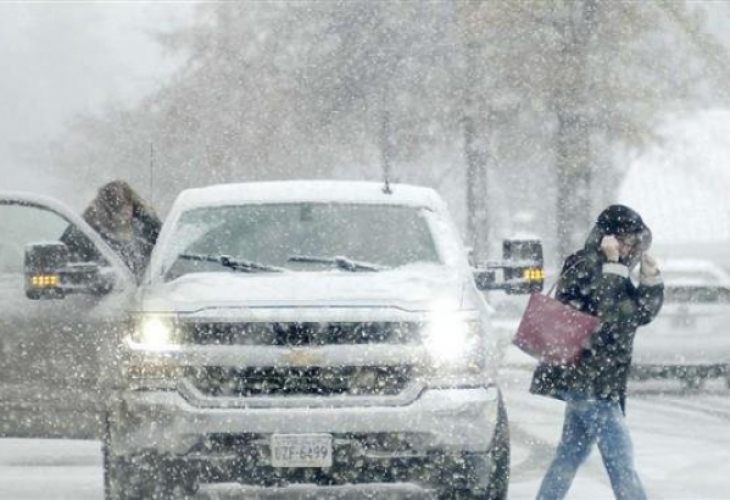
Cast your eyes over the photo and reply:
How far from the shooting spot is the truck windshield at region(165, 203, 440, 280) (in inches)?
399

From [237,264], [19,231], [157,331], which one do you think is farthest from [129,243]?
[157,331]

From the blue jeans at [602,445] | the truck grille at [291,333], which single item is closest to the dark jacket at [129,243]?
the truck grille at [291,333]

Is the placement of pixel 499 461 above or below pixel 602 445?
below

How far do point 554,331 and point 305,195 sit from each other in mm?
2419

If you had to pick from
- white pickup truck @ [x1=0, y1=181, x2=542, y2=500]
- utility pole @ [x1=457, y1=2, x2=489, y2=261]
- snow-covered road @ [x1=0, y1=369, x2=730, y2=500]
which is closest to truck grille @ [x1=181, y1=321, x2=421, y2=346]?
white pickup truck @ [x1=0, y1=181, x2=542, y2=500]

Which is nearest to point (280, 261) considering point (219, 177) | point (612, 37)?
point (612, 37)

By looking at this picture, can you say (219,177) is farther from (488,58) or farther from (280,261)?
(280,261)

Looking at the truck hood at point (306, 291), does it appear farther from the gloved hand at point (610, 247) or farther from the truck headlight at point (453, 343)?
the gloved hand at point (610, 247)

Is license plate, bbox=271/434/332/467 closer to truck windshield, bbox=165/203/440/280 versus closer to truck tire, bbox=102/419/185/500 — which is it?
truck tire, bbox=102/419/185/500

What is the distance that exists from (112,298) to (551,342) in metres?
3.65

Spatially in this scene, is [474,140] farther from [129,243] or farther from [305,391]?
[305,391]

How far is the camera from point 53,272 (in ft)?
34.0

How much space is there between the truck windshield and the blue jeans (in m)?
1.61

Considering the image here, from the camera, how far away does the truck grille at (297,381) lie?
895 centimetres
